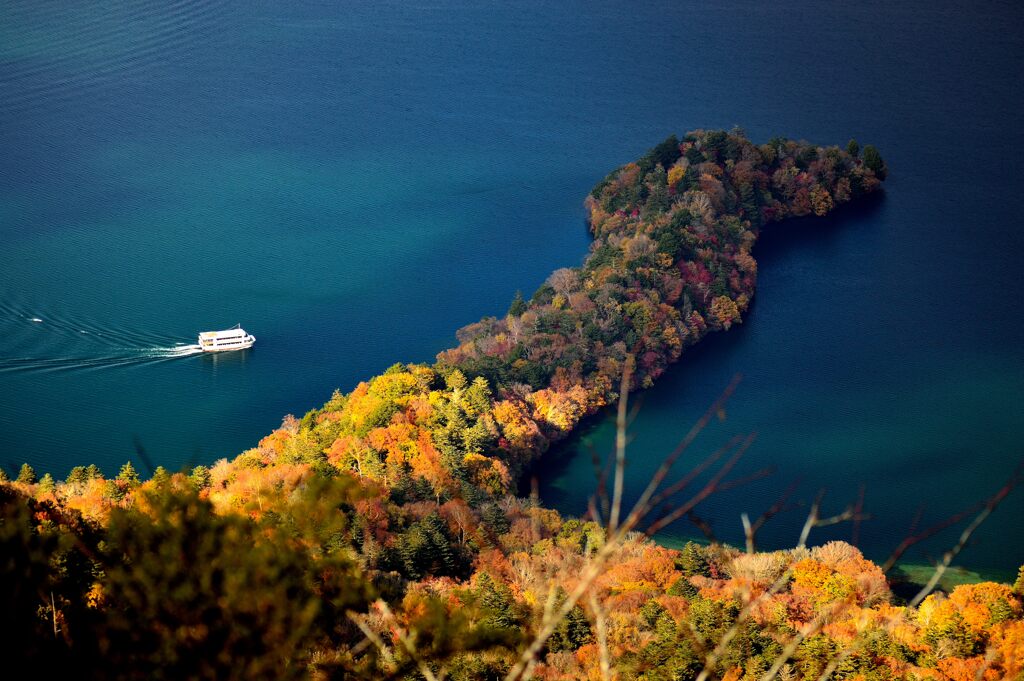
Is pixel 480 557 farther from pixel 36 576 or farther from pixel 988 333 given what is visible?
pixel 988 333

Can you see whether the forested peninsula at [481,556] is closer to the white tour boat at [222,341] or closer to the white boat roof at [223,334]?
the white tour boat at [222,341]

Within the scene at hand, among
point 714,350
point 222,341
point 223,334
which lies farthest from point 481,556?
point 714,350

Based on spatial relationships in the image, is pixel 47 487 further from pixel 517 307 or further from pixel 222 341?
pixel 517 307

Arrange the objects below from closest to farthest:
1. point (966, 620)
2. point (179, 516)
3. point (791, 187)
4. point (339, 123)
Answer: point (179, 516), point (966, 620), point (791, 187), point (339, 123)

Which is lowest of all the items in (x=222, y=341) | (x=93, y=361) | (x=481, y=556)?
(x=481, y=556)

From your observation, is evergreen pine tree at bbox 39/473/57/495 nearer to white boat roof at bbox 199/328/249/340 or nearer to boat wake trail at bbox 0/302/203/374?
boat wake trail at bbox 0/302/203/374

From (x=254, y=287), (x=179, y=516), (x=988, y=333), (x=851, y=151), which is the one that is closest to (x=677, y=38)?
(x=851, y=151)

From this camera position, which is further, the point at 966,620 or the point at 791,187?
the point at 791,187
